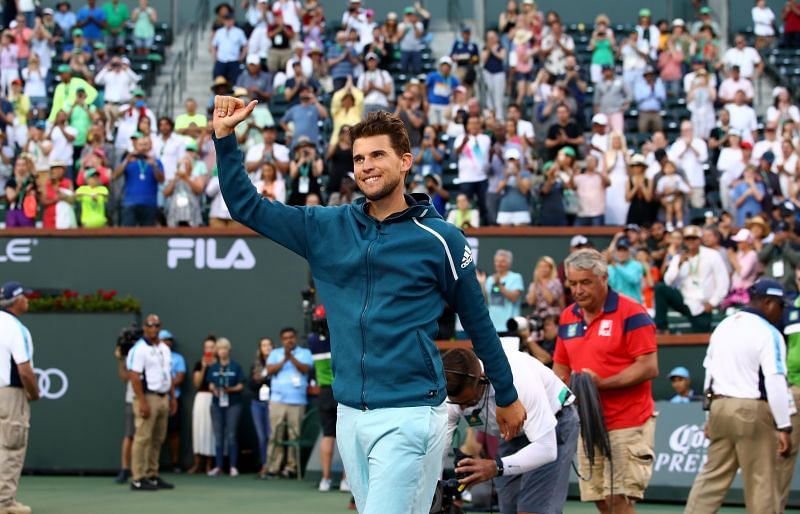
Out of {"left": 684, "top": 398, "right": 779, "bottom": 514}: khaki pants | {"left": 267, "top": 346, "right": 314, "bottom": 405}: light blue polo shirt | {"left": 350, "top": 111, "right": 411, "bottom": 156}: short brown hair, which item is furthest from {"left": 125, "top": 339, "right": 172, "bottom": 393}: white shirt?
{"left": 350, "top": 111, "right": 411, "bottom": 156}: short brown hair

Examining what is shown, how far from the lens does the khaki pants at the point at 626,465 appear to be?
8.80 m

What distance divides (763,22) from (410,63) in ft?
24.2

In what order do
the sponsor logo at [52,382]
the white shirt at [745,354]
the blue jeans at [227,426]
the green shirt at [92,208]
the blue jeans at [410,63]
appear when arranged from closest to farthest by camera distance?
the white shirt at [745,354], the blue jeans at [227,426], the sponsor logo at [52,382], the green shirt at [92,208], the blue jeans at [410,63]

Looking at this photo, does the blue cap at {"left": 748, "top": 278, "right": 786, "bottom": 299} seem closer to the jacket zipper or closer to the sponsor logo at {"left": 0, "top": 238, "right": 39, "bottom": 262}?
the jacket zipper

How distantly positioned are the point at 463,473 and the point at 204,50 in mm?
22736

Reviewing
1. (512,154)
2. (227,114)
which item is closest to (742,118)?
(512,154)

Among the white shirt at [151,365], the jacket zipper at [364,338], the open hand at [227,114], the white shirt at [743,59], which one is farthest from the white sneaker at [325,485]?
the white shirt at [743,59]

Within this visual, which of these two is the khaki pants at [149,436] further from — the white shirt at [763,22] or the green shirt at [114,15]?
the white shirt at [763,22]

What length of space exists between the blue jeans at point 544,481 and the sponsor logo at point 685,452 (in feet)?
23.0

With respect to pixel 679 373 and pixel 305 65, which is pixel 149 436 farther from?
pixel 305 65

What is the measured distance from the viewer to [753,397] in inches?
407

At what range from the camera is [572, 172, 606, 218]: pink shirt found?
19750 millimetres

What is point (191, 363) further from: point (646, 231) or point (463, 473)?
point (463, 473)

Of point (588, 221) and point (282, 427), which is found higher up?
point (588, 221)
